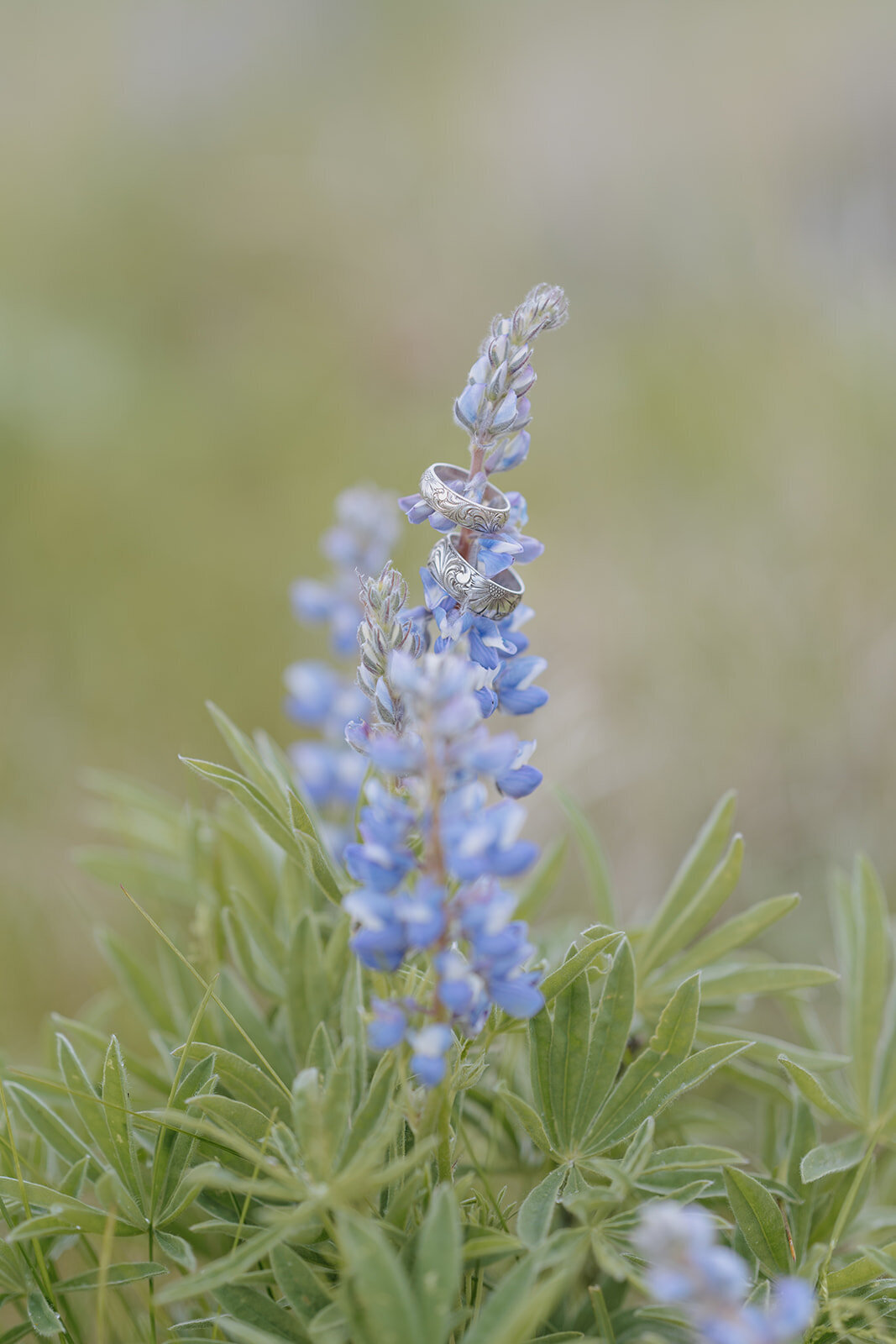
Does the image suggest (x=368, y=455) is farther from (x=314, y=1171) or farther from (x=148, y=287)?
(x=314, y=1171)

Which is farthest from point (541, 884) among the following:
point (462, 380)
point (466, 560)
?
point (462, 380)

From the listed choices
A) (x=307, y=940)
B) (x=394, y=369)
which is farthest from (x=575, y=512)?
(x=307, y=940)

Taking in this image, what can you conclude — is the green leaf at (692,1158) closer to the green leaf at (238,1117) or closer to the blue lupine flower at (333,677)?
the green leaf at (238,1117)

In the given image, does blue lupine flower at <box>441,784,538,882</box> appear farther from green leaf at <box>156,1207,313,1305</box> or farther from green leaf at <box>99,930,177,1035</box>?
green leaf at <box>99,930,177,1035</box>

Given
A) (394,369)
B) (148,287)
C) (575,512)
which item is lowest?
(575,512)

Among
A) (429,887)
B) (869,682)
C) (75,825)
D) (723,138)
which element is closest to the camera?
(429,887)
